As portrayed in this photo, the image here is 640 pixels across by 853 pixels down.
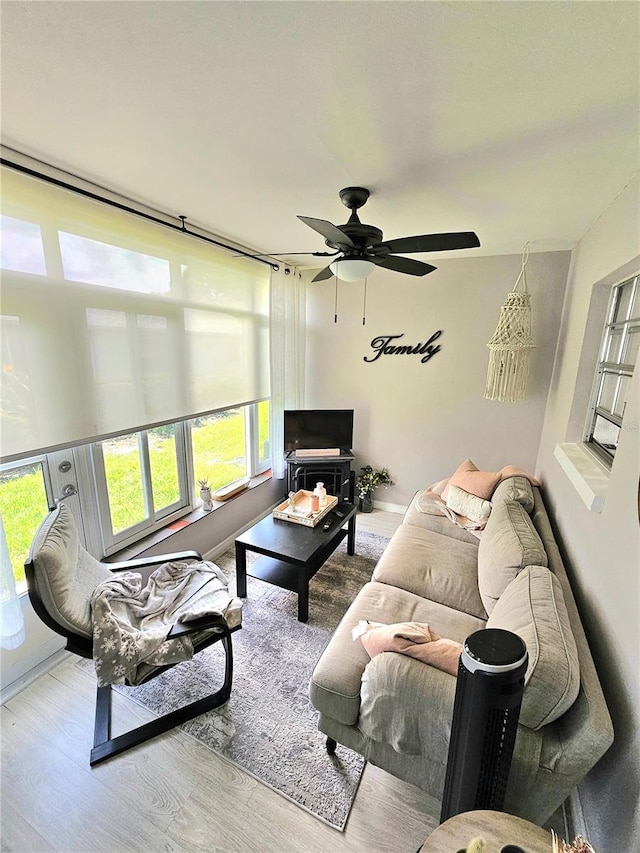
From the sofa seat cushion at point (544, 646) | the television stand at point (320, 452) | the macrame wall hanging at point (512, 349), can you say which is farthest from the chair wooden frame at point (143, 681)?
the macrame wall hanging at point (512, 349)

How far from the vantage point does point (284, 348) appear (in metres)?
3.58

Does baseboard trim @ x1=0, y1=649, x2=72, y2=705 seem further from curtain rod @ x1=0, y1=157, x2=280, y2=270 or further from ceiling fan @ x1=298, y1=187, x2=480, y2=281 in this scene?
ceiling fan @ x1=298, y1=187, x2=480, y2=281

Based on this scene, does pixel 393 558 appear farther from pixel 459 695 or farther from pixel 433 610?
pixel 459 695

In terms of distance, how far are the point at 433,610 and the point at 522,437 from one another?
214 centimetres

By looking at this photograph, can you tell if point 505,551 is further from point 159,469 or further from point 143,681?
point 159,469

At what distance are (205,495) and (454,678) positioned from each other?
2.26 meters

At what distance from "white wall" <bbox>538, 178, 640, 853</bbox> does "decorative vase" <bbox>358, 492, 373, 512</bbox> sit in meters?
1.99

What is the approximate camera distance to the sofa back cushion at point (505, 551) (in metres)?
1.66

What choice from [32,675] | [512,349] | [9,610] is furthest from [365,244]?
[32,675]

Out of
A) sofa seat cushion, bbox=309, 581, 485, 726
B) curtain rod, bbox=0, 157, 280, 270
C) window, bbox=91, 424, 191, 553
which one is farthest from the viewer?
window, bbox=91, 424, 191, 553

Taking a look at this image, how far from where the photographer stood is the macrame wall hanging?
2758 millimetres

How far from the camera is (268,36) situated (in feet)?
3.06

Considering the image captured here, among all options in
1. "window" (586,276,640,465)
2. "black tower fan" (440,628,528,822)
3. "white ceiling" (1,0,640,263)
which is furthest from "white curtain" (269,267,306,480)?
"black tower fan" (440,628,528,822)

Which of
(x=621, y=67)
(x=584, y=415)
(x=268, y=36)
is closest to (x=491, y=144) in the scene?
(x=621, y=67)
